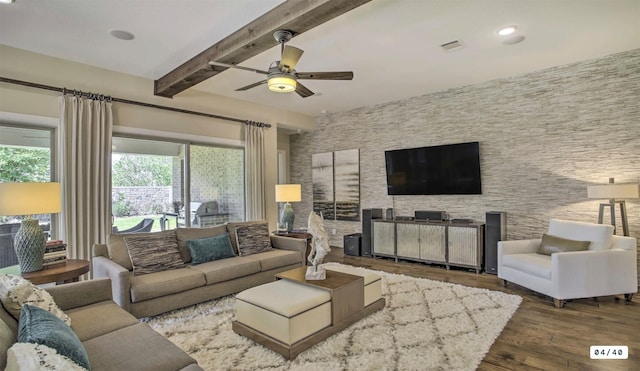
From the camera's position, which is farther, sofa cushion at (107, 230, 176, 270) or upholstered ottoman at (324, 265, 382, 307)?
sofa cushion at (107, 230, 176, 270)

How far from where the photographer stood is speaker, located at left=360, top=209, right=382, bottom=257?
20.0 ft

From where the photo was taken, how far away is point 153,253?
351 cm

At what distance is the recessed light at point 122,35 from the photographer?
10.8ft

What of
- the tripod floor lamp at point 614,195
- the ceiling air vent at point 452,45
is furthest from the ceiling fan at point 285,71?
the tripod floor lamp at point 614,195

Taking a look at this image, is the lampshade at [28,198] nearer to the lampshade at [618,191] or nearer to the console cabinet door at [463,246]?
the console cabinet door at [463,246]

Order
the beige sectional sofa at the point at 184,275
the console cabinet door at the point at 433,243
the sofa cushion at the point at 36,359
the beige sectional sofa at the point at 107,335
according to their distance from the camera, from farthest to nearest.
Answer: the console cabinet door at the point at 433,243 → the beige sectional sofa at the point at 184,275 → the beige sectional sofa at the point at 107,335 → the sofa cushion at the point at 36,359

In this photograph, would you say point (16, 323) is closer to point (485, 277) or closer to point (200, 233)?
point (200, 233)

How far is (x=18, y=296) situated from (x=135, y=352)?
2.37ft

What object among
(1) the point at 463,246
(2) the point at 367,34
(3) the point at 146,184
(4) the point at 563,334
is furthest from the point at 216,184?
(4) the point at 563,334

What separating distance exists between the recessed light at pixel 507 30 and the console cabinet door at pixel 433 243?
2.86 m

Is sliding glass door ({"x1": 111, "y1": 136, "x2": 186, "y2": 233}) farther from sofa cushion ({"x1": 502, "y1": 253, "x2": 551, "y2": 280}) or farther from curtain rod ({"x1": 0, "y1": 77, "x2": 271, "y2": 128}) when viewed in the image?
sofa cushion ({"x1": 502, "y1": 253, "x2": 551, "y2": 280})

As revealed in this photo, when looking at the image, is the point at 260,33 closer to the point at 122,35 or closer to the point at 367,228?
the point at 122,35

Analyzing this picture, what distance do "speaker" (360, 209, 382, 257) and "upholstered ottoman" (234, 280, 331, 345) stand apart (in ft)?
11.0

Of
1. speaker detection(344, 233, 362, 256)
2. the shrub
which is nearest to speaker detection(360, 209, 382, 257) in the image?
speaker detection(344, 233, 362, 256)
